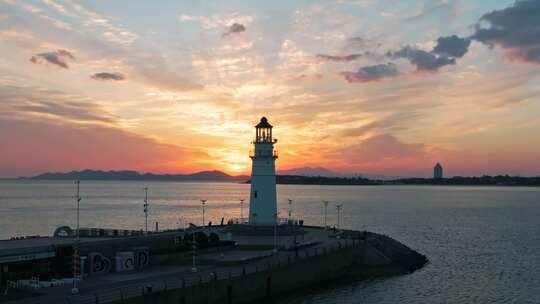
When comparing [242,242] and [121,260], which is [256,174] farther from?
[121,260]

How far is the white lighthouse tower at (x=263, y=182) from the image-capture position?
2415 inches

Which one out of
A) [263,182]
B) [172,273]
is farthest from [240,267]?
[263,182]

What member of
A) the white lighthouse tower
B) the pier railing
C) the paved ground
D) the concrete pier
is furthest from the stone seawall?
the white lighthouse tower

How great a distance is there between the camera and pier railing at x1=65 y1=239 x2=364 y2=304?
29391 millimetres

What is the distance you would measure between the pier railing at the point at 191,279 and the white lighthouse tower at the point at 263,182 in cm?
1063

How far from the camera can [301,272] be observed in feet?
149

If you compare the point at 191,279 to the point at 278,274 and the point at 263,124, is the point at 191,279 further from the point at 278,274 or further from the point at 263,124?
the point at 263,124

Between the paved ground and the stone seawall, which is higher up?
the paved ground

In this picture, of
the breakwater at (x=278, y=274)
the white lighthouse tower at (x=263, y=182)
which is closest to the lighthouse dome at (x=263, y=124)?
the white lighthouse tower at (x=263, y=182)

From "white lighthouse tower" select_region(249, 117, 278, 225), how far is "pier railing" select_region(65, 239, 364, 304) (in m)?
10.6

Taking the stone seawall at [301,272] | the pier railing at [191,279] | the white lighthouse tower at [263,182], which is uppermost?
the white lighthouse tower at [263,182]

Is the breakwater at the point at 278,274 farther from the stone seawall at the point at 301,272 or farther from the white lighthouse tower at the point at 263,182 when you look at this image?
the white lighthouse tower at the point at 263,182

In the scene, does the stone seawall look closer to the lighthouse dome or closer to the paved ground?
the paved ground

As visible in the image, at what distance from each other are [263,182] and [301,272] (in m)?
17.8
